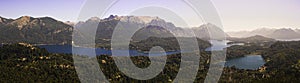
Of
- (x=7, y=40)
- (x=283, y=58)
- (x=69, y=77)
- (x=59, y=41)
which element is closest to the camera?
(x=69, y=77)

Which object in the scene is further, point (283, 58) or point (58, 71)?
point (283, 58)

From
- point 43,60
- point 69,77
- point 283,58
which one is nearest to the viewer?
point 69,77

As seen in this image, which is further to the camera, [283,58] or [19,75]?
[283,58]

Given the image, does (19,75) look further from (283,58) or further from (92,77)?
(283,58)

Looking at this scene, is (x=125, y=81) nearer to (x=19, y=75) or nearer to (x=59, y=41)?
(x=19, y=75)

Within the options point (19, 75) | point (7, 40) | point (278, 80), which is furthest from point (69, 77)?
point (7, 40)

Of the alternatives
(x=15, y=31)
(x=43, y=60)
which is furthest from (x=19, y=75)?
(x=15, y=31)

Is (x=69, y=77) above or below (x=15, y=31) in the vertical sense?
below

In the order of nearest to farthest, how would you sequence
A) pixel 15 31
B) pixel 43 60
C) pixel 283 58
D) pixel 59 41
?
pixel 43 60 → pixel 283 58 → pixel 59 41 → pixel 15 31

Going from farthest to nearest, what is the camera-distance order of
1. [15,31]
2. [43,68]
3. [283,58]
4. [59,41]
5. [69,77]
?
[15,31], [59,41], [283,58], [43,68], [69,77]

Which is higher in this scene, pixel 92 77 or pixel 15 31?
pixel 15 31
